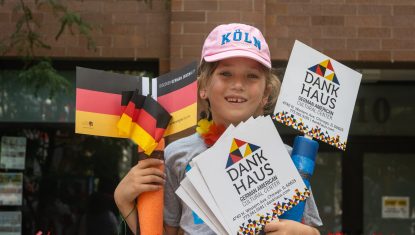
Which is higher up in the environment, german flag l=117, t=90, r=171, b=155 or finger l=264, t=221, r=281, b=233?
german flag l=117, t=90, r=171, b=155

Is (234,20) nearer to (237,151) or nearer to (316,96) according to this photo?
(316,96)

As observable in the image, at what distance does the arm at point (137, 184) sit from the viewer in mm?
2322

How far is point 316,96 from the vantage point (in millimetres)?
2492

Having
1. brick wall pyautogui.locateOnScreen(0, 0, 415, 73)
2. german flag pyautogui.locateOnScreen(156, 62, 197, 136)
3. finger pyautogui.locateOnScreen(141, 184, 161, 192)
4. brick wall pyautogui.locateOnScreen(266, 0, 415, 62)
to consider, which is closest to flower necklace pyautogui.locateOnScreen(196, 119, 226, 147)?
german flag pyautogui.locateOnScreen(156, 62, 197, 136)

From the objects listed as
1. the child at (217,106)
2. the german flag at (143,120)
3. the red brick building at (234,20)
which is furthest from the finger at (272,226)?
the red brick building at (234,20)

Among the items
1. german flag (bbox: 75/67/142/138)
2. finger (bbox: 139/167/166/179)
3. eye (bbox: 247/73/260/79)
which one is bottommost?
finger (bbox: 139/167/166/179)

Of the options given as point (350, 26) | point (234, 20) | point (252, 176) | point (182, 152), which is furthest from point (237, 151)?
point (350, 26)

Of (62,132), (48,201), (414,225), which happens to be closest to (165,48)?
(62,132)

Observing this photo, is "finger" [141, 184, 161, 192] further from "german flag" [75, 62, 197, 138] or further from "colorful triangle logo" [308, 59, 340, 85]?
"colorful triangle logo" [308, 59, 340, 85]

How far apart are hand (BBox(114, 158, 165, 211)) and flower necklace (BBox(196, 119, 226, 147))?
0.82ft

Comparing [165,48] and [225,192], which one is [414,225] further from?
[225,192]

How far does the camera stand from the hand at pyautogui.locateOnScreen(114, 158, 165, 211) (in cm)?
232

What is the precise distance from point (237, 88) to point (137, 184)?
48 cm

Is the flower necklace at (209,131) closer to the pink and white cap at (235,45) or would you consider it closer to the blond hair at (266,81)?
the blond hair at (266,81)
